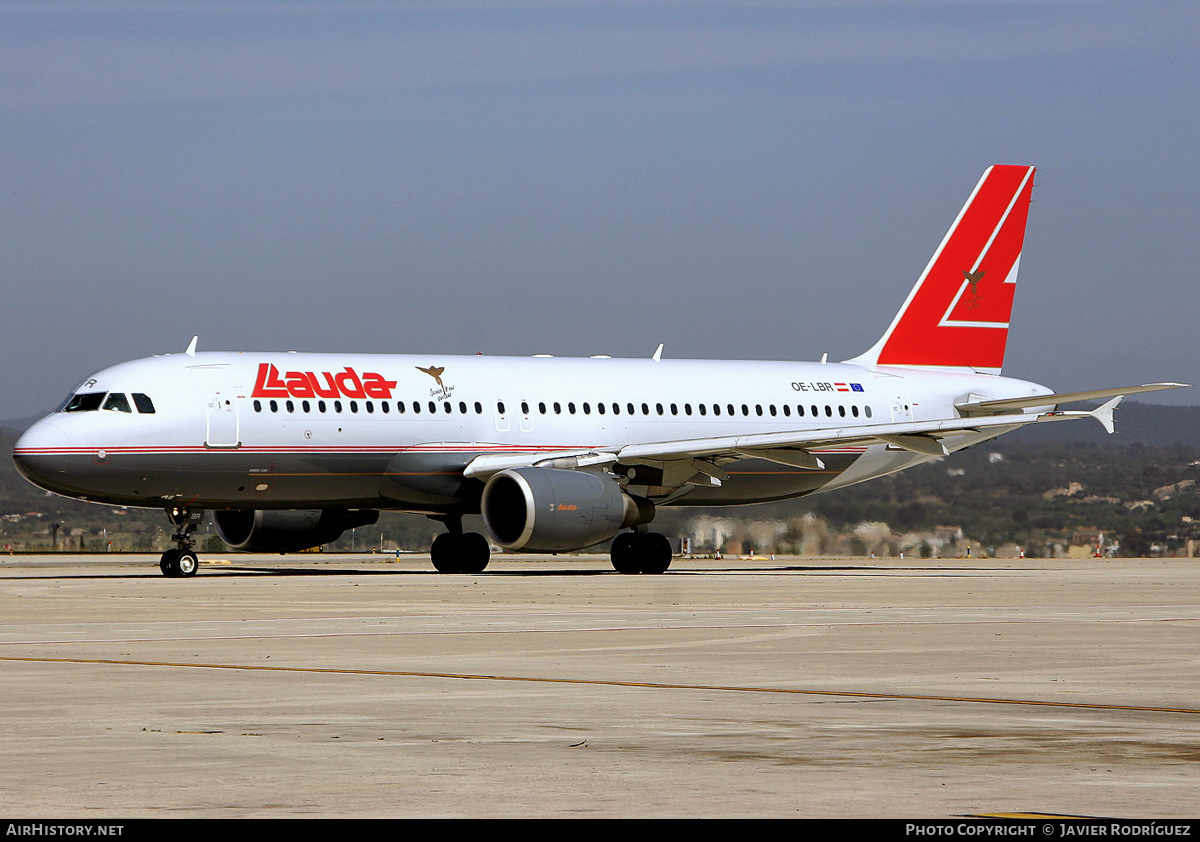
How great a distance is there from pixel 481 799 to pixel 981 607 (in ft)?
52.3

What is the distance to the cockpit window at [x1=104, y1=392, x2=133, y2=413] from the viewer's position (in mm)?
31453

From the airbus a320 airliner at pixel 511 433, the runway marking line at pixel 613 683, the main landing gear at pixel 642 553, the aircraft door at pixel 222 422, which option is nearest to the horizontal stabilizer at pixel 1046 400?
the airbus a320 airliner at pixel 511 433

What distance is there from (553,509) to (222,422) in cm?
580

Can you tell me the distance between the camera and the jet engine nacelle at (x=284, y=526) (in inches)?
1455

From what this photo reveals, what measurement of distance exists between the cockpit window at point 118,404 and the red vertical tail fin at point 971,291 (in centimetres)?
1731

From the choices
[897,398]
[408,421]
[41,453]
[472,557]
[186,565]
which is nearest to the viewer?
[41,453]

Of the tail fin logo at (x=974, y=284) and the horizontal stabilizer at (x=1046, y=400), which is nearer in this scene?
the horizontal stabilizer at (x=1046, y=400)

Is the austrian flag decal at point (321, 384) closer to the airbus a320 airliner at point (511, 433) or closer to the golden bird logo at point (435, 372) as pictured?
the airbus a320 airliner at point (511, 433)

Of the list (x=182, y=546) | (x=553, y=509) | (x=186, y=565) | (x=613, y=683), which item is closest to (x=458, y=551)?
(x=553, y=509)

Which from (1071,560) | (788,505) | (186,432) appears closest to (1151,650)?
(186,432)

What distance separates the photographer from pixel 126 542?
5741cm

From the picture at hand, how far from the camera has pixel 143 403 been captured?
104 ft

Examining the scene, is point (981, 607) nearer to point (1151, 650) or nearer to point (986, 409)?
point (1151, 650)

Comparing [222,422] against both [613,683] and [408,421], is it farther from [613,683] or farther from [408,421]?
[613,683]
